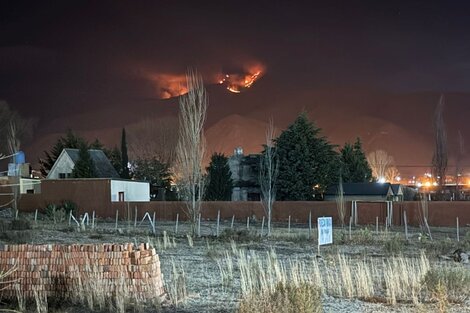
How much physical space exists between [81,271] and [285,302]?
3.93 metres

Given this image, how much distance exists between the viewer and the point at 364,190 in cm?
6159

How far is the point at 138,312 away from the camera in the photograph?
9.34 meters

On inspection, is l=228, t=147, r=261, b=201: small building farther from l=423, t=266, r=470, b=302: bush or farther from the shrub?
l=423, t=266, r=470, b=302: bush

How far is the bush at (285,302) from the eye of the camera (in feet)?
25.5

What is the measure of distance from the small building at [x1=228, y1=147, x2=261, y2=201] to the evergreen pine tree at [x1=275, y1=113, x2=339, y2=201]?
10.0m

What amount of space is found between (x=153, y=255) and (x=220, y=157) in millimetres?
53189

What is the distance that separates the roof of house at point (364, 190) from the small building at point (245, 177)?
37.6ft

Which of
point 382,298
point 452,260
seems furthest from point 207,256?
point 382,298

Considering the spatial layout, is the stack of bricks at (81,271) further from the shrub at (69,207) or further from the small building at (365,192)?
the small building at (365,192)

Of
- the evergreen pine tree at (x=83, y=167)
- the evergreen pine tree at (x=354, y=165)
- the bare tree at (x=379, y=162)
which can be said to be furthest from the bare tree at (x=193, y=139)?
the bare tree at (x=379, y=162)

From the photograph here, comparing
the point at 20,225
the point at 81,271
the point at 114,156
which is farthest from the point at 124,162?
the point at 81,271

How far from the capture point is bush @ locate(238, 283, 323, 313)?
25.5 ft

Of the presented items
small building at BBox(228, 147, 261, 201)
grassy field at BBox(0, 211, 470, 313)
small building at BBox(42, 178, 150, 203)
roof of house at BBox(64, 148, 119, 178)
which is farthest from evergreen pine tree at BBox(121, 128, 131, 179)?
grassy field at BBox(0, 211, 470, 313)

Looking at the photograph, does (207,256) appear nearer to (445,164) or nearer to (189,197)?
(189,197)
